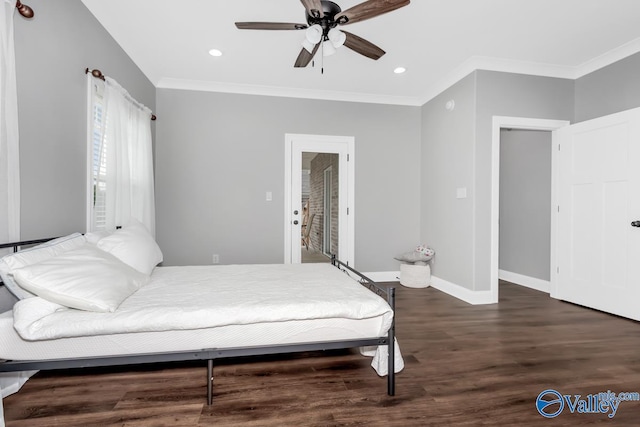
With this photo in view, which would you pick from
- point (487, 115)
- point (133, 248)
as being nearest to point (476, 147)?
point (487, 115)

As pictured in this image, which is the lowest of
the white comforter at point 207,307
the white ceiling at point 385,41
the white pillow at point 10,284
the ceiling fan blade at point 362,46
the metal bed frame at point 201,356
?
the metal bed frame at point 201,356

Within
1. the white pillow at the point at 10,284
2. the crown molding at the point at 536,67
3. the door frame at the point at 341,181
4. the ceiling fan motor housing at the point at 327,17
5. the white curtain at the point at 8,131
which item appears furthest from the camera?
the door frame at the point at 341,181

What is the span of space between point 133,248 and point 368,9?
2370mm

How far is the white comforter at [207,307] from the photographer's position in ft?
4.91

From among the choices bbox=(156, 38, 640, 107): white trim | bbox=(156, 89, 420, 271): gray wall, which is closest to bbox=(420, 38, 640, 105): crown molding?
bbox=(156, 38, 640, 107): white trim

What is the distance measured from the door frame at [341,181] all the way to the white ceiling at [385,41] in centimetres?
70

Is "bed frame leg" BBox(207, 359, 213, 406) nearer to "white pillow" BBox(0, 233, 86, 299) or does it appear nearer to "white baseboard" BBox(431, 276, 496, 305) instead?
"white pillow" BBox(0, 233, 86, 299)

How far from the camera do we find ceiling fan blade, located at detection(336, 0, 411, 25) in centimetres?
188

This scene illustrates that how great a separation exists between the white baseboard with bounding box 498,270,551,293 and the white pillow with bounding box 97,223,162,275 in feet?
15.2

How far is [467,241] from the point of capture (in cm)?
353

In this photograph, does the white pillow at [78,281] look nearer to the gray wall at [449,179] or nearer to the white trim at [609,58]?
the gray wall at [449,179]

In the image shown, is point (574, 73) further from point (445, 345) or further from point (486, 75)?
point (445, 345)

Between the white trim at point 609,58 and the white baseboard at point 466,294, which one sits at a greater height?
the white trim at point 609,58

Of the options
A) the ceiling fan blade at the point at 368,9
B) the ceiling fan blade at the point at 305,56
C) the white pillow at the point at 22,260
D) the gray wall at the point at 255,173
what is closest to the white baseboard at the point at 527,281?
the gray wall at the point at 255,173
